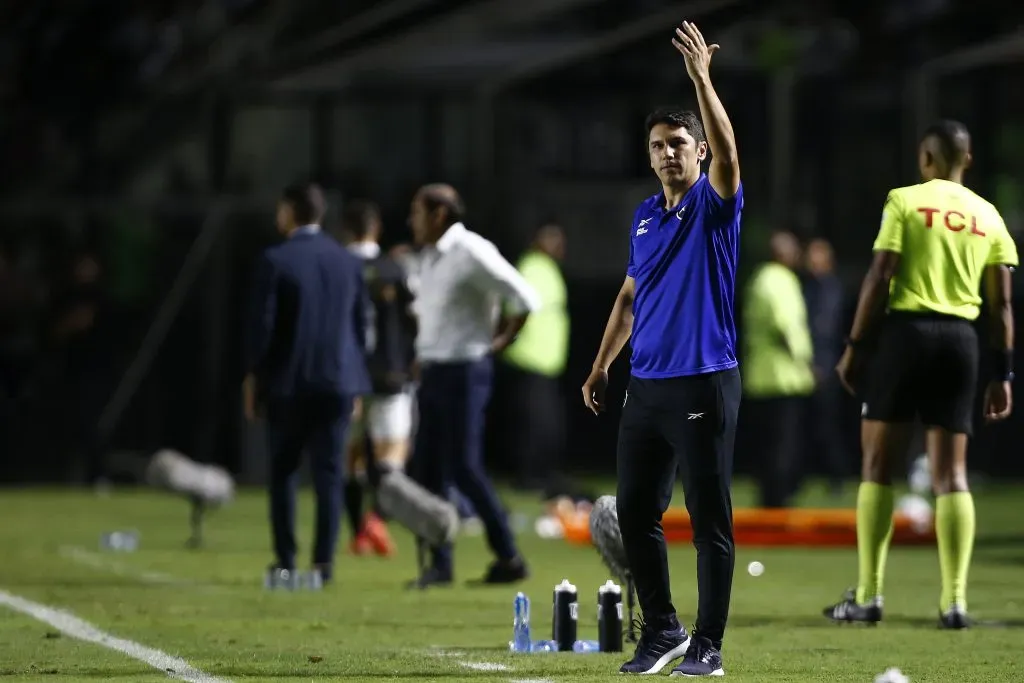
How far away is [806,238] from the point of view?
2344cm

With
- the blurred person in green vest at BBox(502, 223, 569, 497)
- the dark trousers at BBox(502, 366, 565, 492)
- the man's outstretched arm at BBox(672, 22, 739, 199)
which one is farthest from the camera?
the dark trousers at BBox(502, 366, 565, 492)

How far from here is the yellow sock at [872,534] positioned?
35.8ft

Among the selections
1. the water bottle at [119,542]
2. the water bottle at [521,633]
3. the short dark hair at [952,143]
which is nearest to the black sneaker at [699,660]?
the water bottle at [521,633]

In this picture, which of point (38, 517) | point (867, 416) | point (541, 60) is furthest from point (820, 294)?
point (867, 416)

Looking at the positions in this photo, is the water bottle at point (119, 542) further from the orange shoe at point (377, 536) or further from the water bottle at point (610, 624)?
the water bottle at point (610, 624)

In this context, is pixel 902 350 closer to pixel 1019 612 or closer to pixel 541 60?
pixel 1019 612

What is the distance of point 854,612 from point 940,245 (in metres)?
1.71

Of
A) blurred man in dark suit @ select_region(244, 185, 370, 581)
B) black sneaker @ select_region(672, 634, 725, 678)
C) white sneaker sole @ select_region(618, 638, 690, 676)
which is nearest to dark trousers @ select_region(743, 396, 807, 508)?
blurred man in dark suit @ select_region(244, 185, 370, 581)

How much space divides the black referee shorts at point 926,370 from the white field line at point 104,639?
3455 millimetres

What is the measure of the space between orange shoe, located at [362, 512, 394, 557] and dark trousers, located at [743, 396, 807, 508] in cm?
359

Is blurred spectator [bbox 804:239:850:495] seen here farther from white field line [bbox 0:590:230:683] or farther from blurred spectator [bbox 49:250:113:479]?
white field line [bbox 0:590:230:683]

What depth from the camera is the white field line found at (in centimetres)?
881

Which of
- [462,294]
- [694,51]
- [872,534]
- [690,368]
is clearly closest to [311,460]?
[462,294]

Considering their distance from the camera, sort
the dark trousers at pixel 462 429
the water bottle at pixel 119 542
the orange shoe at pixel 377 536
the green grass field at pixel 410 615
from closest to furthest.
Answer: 1. the green grass field at pixel 410 615
2. the dark trousers at pixel 462 429
3. the orange shoe at pixel 377 536
4. the water bottle at pixel 119 542
